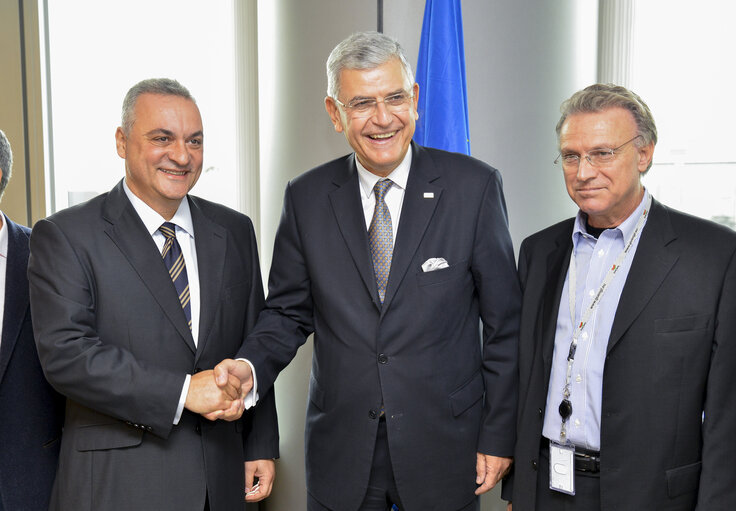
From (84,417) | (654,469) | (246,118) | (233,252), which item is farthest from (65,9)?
(654,469)

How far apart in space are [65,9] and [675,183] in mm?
3767

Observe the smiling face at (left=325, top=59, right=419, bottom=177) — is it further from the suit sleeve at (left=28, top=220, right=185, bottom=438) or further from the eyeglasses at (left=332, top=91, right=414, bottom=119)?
the suit sleeve at (left=28, top=220, right=185, bottom=438)

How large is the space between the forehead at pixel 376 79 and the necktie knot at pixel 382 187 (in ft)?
0.97

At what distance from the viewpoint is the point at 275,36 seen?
10.9ft

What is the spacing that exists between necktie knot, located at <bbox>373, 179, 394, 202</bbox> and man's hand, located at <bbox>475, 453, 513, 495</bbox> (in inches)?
36.8

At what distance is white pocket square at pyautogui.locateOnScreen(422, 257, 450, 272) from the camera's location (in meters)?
2.16

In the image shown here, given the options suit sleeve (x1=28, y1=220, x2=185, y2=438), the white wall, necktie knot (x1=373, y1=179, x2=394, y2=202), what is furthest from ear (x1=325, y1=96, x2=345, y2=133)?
suit sleeve (x1=28, y1=220, x2=185, y2=438)

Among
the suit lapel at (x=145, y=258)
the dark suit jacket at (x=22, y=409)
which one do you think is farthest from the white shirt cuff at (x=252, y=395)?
the dark suit jacket at (x=22, y=409)

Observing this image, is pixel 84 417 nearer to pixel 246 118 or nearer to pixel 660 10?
pixel 246 118

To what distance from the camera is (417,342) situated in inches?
84.0

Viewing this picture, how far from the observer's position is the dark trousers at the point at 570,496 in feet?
6.40

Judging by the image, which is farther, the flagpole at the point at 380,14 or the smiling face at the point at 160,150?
the flagpole at the point at 380,14

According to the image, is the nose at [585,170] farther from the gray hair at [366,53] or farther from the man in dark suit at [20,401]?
the man in dark suit at [20,401]

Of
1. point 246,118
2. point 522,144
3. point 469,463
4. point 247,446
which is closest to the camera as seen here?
point 469,463
